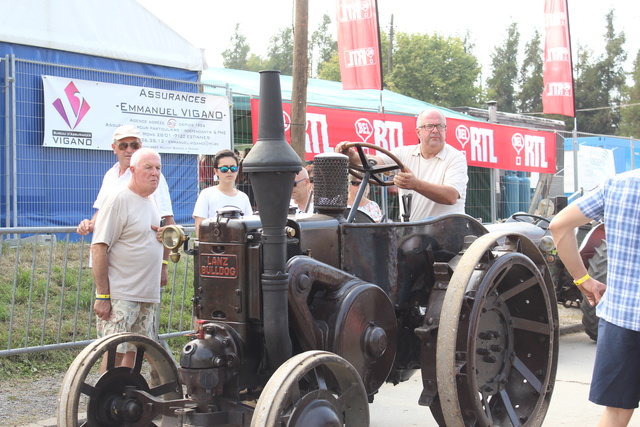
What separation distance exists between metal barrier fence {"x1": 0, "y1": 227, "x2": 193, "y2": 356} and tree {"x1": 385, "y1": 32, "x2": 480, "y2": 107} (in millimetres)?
54247

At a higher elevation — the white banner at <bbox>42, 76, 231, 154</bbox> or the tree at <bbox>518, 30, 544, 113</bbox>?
the tree at <bbox>518, 30, 544, 113</bbox>

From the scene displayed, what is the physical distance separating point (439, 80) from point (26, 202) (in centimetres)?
5362

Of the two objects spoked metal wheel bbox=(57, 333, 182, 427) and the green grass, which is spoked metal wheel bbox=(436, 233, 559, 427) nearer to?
spoked metal wheel bbox=(57, 333, 182, 427)

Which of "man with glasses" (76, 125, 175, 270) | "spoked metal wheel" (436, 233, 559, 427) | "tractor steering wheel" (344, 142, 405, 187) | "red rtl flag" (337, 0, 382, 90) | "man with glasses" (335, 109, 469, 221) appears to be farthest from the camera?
"red rtl flag" (337, 0, 382, 90)

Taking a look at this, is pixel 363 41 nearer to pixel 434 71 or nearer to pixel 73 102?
pixel 73 102

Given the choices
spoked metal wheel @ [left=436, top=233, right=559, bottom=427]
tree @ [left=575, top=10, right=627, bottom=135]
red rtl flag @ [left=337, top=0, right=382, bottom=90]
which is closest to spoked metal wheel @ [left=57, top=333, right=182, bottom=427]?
spoked metal wheel @ [left=436, top=233, right=559, bottom=427]

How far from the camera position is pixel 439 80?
6031 centimetres

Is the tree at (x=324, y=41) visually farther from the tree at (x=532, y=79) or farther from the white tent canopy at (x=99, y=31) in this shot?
the white tent canopy at (x=99, y=31)

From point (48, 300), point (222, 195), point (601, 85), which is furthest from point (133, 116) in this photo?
point (601, 85)

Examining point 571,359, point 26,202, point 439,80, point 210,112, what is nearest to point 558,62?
point 210,112

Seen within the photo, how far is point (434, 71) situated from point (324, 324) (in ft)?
196

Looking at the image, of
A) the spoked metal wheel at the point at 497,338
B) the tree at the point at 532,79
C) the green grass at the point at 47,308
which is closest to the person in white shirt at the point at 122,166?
the green grass at the point at 47,308

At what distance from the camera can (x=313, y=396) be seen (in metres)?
3.09

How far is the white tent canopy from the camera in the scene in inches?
401
